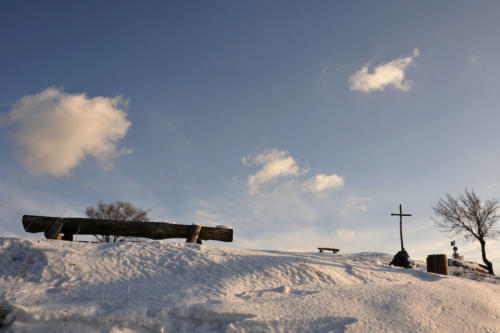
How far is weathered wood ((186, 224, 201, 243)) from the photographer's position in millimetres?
9742

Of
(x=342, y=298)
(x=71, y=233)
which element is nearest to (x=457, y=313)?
(x=342, y=298)

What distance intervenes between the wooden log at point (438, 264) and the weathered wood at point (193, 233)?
7.18m

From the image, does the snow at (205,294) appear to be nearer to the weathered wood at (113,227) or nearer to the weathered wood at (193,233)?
the weathered wood at (193,233)

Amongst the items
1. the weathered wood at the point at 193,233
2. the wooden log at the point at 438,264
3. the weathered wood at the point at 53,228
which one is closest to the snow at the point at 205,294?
the weathered wood at the point at 193,233

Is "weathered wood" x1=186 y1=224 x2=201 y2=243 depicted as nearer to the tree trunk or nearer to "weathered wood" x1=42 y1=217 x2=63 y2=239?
"weathered wood" x1=42 y1=217 x2=63 y2=239

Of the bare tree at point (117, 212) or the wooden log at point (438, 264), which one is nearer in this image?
the wooden log at point (438, 264)

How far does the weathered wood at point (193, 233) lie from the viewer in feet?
32.0

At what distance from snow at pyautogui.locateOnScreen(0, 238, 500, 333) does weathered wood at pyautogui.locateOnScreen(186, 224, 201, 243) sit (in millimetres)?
1298

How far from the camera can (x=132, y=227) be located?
9.86 metres

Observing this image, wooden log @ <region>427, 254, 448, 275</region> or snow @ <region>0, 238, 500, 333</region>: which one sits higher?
wooden log @ <region>427, 254, 448, 275</region>

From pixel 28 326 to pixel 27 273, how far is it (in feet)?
8.07

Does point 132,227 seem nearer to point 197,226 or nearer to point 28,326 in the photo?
point 197,226

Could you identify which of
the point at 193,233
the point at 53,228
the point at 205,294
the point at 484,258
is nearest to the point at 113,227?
the point at 53,228

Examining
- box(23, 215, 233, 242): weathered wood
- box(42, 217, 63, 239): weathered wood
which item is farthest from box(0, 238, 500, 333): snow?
box(42, 217, 63, 239): weathered wood
